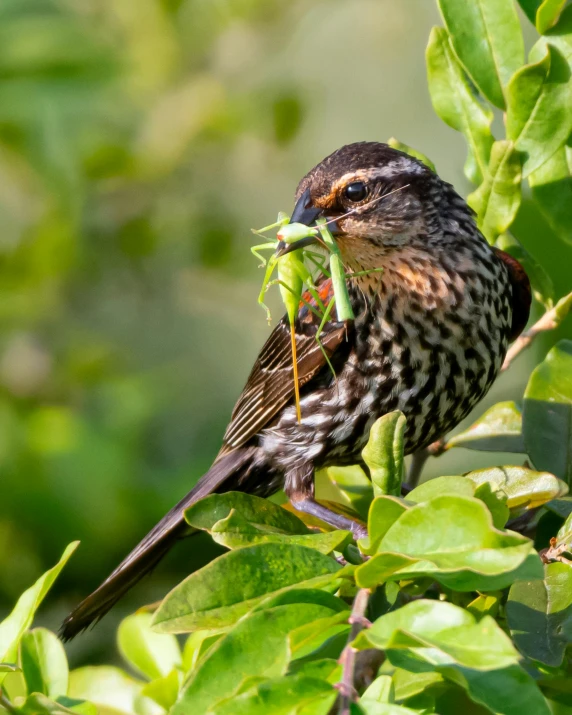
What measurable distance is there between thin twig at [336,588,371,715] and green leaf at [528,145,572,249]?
1.17m

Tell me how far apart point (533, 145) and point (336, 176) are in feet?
1.52

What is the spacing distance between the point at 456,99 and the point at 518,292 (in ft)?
2.23

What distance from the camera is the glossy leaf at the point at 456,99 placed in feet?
7.78

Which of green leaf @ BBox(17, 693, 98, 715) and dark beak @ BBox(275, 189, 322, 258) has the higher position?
dark beak @ BBox(275, 189, 322, 258)

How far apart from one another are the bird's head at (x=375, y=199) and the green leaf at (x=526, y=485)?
74 centimetres

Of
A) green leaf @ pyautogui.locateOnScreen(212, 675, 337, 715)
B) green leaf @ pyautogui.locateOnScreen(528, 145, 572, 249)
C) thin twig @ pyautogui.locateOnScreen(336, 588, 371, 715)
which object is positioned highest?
green leaf @ pyautogui.locateOnScreen(528, 145, 572, 249)

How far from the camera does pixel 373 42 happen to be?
6.03 metres

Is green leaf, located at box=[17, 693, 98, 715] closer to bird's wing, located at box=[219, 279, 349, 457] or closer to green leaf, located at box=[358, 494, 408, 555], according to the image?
green leaf, located at box=[358, 494, 408, 555]

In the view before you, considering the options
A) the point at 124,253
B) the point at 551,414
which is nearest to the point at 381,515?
the point at 551,414

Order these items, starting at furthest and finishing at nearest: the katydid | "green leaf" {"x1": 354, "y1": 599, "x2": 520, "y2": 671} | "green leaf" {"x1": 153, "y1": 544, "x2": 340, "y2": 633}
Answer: the katydid < "green leaf" {"x1": 153, "y1": 544, "x2": 340, "y2": 633} < "green leaf" {"x1": 354, "y1": 599, "x2": 520, "y2": 671}

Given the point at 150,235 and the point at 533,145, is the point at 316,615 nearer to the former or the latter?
the point at 533,145

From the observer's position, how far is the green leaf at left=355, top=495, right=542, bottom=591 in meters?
1.18

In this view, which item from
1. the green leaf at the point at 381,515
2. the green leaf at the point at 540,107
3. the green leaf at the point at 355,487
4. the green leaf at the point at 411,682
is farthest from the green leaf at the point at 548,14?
the green leaf at the point at 411,682

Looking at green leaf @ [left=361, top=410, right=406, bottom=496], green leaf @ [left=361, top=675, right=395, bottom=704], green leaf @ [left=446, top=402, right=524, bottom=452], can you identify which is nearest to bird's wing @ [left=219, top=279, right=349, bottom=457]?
green leaf @ [left=446, top=402, right=524, bottom=452]
